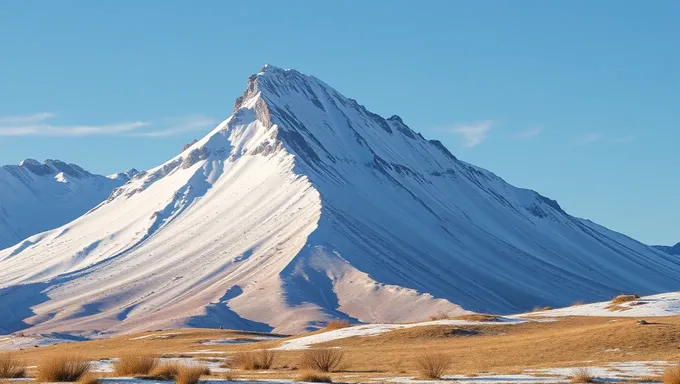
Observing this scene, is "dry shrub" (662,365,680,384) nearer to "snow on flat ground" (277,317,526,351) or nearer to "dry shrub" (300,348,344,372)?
"dry shrub" (300,348,344,372)

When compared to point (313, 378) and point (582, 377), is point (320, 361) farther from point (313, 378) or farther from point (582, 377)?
point (582, 377)

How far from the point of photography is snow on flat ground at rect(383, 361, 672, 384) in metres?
38.1

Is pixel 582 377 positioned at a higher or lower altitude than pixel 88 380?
higher

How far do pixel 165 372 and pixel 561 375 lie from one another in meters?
15.1

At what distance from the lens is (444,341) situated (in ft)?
→ 201

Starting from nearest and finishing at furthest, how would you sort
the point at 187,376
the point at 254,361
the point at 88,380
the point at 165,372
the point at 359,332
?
1. the point at 88,380
2. the point at 187,376
3. the point at 165,372
4. the point at 254,361
5. the point at 359,332

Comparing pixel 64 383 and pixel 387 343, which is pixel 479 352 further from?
pixel 64 383

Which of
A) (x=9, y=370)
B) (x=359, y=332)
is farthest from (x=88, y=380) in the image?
(x=359, y=332)

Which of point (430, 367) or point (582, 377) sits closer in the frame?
point (582, 377)

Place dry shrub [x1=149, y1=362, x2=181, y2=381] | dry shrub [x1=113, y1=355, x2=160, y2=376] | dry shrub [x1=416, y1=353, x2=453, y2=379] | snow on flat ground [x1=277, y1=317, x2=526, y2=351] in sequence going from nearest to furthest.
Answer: dry shrub [x1=149, y1=362, x2=181, y2=381] < dry shrub [x1=113, y1=355, x2=160, y2=376] < dry shrub [x1=416, y1=353, x2=453, y2=379] < snow on flat ground [x1=277, y1=317, x2=526, y2=351]

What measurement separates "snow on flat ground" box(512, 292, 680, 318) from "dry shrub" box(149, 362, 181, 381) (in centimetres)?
3871

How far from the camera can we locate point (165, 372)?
37719 millimetres

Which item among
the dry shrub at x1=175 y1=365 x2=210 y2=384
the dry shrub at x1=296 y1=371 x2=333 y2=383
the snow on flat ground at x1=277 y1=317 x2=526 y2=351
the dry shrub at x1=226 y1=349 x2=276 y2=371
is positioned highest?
the snow on flat ground at x1=277 y1=317 x2=526 y2=351

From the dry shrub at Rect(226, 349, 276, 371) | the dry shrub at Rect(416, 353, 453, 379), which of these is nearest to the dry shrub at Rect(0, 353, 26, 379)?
the dry shrub at Rect(226, 349, 276, 371)
